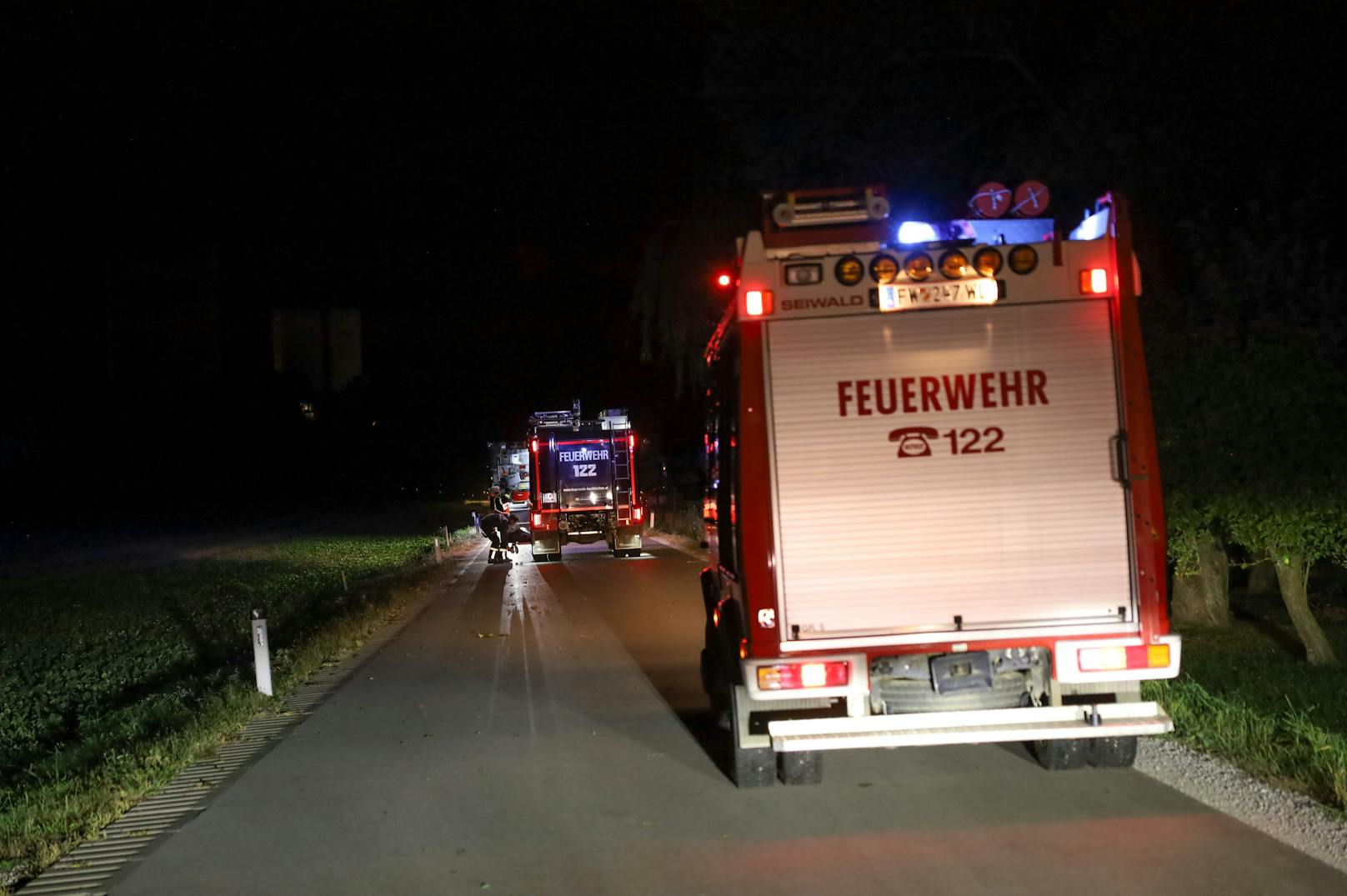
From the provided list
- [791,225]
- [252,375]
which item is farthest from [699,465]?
[252,375]

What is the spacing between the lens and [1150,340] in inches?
459

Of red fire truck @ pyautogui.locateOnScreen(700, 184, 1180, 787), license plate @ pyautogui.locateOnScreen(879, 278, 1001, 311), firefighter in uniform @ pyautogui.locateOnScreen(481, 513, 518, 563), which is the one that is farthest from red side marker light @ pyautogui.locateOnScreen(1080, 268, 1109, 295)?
firefighter in uniform @ pyautogui.locateOnScreen(481, 513, 518, 563)

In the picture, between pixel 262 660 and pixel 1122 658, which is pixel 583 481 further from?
pixel 1122 658

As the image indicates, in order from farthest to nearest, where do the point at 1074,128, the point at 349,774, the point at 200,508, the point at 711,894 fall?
the point at 200,508 → the point at 1074,128 → the point at 349,774 → the point at 711,894

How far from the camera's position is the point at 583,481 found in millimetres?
29859

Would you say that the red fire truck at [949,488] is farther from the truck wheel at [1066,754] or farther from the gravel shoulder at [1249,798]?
the truck wheel at [1066,754]

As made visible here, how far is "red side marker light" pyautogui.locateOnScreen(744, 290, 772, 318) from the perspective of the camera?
269 inches

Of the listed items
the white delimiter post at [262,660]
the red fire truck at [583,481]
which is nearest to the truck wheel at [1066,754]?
the white delimiter post at [262,660]

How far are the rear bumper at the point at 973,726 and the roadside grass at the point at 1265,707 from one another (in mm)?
1115

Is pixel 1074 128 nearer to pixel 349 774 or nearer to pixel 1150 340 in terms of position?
pixel 1150 340

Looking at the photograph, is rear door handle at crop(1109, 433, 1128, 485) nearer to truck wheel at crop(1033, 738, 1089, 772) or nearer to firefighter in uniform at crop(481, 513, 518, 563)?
truck wheel at crop(1033, 738, 1089, 772)

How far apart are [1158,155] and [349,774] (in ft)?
33.5

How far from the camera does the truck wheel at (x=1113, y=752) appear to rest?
7.51m

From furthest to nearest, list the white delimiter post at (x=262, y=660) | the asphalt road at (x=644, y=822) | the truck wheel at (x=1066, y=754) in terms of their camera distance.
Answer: the white delimiter post at (x=262, y=660) < the truck wheel at (x=1066, y=754) < the asphalt road at (x=644, y=822)
